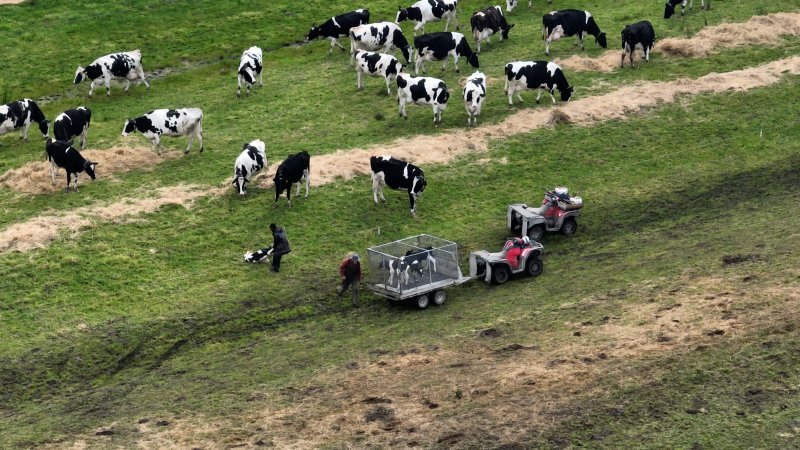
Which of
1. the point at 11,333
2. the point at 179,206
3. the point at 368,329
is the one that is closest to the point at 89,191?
the point at 179,206

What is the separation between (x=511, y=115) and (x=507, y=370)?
21434mm

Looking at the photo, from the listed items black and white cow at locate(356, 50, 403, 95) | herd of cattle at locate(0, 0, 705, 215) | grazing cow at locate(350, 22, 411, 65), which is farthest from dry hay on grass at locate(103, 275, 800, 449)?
grazing cow at locate(350, 22, 411, 65)

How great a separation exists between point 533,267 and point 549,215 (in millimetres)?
3410

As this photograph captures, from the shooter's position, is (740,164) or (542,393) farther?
(740,164)

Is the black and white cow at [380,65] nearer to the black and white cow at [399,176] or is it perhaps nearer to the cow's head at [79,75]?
the black and white cow at [399,176]

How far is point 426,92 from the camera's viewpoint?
52188 millimetres

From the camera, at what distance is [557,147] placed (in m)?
50.5

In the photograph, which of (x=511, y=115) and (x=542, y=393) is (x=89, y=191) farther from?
(x=542, y=393)

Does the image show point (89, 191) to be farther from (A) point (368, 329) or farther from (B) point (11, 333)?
(A) point (368, 329)

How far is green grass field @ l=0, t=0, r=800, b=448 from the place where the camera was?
31.5 meters

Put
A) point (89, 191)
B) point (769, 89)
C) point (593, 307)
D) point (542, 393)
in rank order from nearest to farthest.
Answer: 1. point (542, 393)
2. point (593, 307)
3. point (89, 191)
4. point (769, 89)

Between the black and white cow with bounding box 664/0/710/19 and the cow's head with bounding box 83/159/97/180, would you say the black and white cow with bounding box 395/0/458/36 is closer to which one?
the black and white cow with bounding box 664/0/710/19

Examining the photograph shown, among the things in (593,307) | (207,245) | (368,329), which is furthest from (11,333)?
(593,307)

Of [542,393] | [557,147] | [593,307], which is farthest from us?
[557,147]
